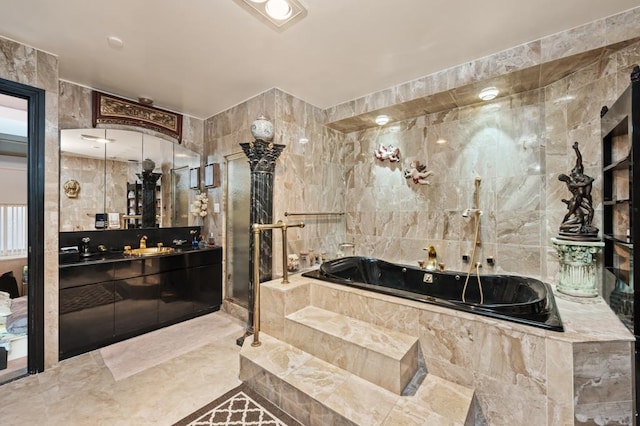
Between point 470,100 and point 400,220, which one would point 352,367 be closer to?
point 400,220

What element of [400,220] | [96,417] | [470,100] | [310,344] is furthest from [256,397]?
[470,100]

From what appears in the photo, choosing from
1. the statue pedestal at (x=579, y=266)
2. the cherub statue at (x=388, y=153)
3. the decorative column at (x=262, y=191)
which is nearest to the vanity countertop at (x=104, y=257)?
the decorative column at (x=262, y=191)

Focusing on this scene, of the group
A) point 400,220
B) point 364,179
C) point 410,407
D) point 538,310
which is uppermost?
point 364,179

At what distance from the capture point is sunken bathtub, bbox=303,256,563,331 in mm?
1610

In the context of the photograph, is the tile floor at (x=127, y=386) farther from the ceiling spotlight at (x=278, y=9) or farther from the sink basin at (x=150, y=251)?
the ceiling spotlight at (x=278, y=9)

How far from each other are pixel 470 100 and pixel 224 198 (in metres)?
3.04

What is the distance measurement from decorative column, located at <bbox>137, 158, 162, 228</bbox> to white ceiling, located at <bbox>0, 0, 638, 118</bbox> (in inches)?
35.0

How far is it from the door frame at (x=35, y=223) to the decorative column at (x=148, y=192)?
103cm

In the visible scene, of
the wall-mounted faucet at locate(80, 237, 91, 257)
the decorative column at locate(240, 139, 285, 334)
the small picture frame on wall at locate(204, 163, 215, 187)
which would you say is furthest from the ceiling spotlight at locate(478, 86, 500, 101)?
the wall-mounted faucet at locate(80, 237, 91, 257)

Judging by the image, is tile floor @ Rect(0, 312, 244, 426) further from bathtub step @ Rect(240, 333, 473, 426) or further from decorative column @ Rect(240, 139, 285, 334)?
decorative column @ Rect(240, 139, 285, 334)

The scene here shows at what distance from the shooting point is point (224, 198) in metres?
3.41

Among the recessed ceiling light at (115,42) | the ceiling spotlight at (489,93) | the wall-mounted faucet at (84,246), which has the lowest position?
the wall-mounted faucet at (84,246)

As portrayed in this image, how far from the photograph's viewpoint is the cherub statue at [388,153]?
10.4ft

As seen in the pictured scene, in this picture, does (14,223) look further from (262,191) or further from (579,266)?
(579,266)
